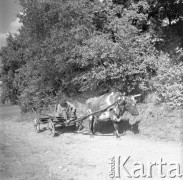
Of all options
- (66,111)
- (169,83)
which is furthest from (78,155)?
(169,83)

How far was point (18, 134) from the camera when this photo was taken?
1537 centimetres

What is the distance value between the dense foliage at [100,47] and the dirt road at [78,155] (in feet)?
10.1

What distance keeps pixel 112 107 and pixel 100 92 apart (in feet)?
12.9

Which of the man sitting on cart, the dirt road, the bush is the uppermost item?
the bush

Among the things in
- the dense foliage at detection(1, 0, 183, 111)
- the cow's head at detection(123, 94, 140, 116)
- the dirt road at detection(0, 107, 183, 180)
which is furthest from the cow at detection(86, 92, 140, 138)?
the dense foliage at detection(1, 0, 183, 111)

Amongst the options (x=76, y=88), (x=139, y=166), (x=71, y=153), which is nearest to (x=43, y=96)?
(x=76, y=88)

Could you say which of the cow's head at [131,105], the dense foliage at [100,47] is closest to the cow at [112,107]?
the cow's head at [131,105]

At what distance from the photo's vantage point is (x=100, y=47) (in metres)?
14.1

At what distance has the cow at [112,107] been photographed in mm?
11985

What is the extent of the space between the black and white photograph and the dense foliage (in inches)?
2.2

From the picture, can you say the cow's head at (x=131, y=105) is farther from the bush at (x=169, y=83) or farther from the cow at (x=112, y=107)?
the bush at (x=169, y=83)

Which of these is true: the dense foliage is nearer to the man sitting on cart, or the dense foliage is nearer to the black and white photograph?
the black and white photograph

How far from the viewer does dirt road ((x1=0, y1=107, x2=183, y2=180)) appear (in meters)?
8.20

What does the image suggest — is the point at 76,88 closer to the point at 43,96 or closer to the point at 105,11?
the point at 43,96
